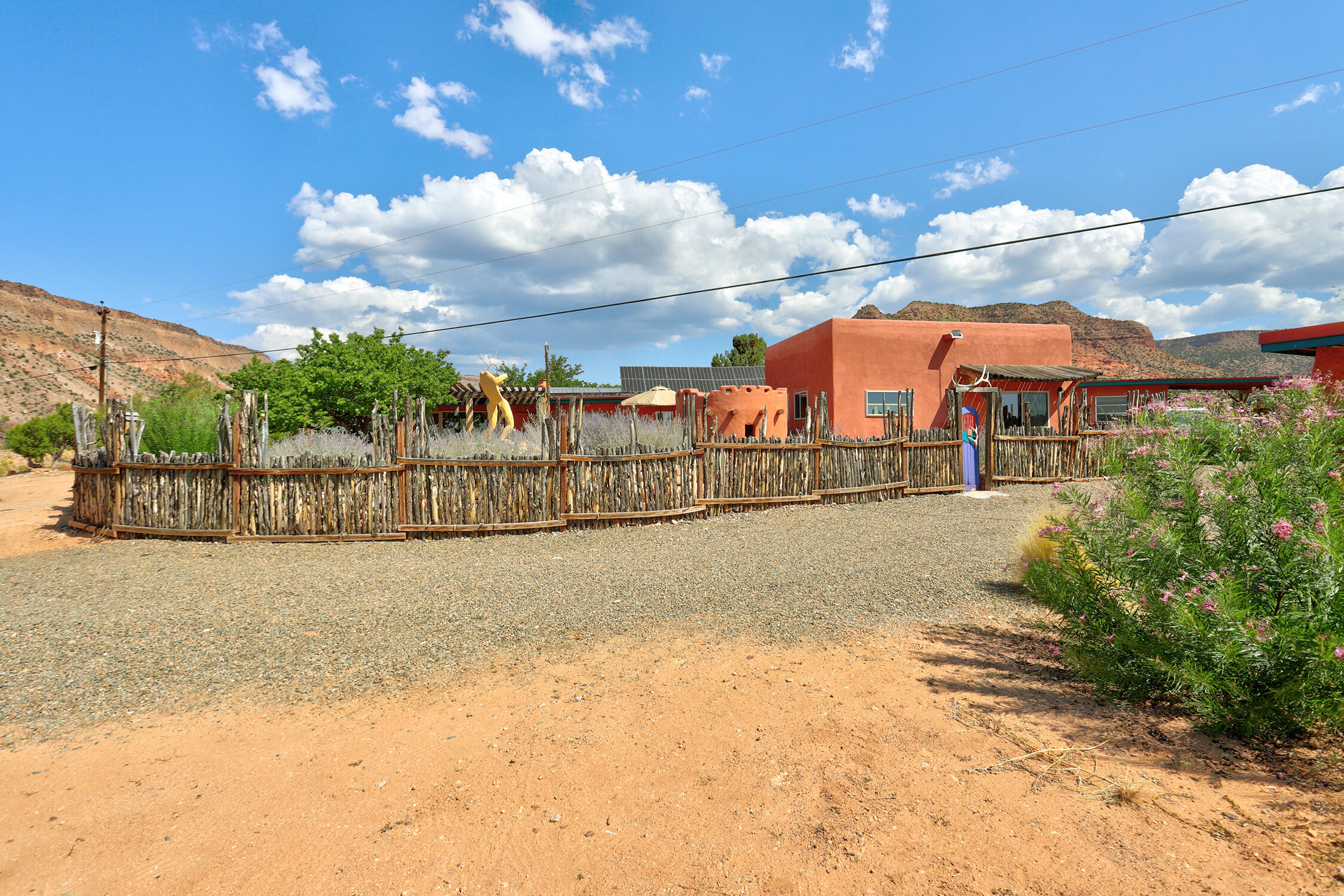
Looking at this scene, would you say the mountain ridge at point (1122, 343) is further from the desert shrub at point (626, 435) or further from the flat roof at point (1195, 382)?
the desert shrub at point (626, 435)

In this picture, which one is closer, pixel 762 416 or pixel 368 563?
pixel 368 563

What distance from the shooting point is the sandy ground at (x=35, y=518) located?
892 cm

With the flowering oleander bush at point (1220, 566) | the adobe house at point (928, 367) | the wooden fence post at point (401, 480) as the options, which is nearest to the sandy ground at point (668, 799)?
the flowering oleander bush at point (1220, 566)

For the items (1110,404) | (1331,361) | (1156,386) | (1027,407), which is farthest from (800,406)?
(1110,404)

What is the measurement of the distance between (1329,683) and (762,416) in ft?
36.9

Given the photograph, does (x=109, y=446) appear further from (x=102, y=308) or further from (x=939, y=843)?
(x=102, y=308)

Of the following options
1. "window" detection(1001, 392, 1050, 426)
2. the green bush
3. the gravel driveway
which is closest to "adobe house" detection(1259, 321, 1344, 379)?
"window" detection(1001, 392, 1050, 426)

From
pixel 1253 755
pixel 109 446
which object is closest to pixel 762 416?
pixel 1253 755

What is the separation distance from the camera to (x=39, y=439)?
20688 mm

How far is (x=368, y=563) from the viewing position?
7438 millimetres

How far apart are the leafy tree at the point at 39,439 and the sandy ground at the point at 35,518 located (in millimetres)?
5195

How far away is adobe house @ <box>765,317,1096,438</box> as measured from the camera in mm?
16094

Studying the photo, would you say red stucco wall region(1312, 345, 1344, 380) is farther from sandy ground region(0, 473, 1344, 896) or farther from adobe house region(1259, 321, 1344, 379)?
sandy ground region(0, 473, 1344, 896)

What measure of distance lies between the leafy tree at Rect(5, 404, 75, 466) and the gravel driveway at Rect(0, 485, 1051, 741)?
60.5 feet
